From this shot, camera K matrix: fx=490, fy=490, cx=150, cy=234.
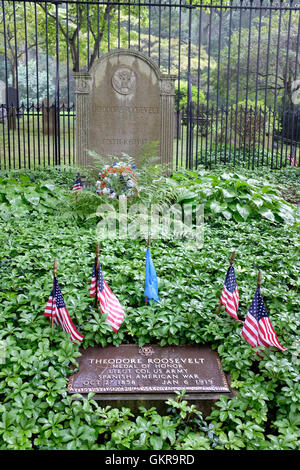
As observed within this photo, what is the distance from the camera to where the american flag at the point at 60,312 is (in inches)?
147

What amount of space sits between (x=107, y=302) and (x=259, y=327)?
121cm

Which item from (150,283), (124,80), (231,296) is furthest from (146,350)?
(124,80)

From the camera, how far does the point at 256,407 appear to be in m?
3.27

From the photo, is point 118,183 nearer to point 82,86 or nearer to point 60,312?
point 82,86

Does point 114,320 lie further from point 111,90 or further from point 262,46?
point 262,46

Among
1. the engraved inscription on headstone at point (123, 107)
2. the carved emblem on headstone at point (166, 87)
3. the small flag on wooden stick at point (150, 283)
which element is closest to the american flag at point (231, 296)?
the small flag on wooden stick at point (150, 283)

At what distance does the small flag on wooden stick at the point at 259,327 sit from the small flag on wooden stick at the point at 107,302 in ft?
3.31

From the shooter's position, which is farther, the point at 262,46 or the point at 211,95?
the point at 211,95

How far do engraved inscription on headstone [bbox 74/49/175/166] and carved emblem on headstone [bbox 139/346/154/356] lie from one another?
5856 millimetres

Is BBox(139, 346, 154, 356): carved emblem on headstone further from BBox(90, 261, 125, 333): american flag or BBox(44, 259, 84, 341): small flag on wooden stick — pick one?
BBox(44, 259, 84, 341): small flag on wooden stick

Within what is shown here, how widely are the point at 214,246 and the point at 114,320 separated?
2166 mm

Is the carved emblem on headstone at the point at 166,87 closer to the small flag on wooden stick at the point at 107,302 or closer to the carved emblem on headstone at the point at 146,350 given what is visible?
the small flag on wooden stick at the point at 107,302
